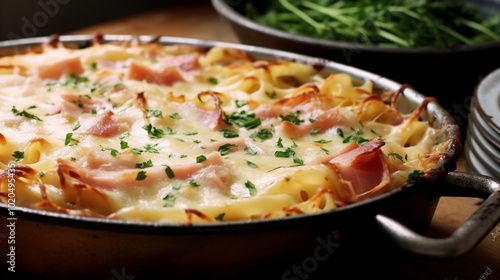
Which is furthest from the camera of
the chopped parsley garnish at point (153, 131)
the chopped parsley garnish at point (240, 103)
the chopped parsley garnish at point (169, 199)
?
the chopped parsley garnish at point (240, 103)

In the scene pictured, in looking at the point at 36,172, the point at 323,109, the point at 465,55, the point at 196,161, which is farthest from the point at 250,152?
the point at 465,55

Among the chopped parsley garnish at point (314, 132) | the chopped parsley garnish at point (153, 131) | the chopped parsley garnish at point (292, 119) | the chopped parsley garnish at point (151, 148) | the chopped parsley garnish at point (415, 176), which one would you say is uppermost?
the chopped parsley garnish at point (153, 131)

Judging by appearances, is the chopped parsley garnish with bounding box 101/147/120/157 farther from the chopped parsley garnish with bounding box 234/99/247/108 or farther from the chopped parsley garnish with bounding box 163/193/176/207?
the chopped parsley garnish with bounding box 234/99/247/108

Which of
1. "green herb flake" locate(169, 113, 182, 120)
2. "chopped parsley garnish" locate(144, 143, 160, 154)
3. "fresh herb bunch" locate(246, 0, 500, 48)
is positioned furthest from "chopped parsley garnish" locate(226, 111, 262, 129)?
"fresh herb bunch" locate(246, 0, 500, 48)

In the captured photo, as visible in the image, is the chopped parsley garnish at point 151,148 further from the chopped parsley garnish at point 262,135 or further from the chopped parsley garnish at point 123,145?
the chopped parsley garnish at point 262,135

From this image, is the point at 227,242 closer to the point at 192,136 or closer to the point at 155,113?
the point at 192,136

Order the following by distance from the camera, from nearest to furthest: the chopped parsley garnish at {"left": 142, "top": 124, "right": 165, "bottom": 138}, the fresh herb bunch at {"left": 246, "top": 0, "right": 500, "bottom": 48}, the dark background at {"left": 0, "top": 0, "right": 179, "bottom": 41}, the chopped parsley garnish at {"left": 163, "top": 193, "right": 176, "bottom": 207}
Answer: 1. the chopped parsley garnish at {"left": 163, "top": 193, "right": 176, "bottom": 207}
2. the chopped parsley garnish at {"left": 142, "top": 124, "right": 165, "bottom": 138}
3. the fresh herb bunch at {"left": 246, "top": 0, "right": 500, "bottom": 48}
4. the dark background at {"left": 0, "top": 0, "right": 179, "bottom": 41}

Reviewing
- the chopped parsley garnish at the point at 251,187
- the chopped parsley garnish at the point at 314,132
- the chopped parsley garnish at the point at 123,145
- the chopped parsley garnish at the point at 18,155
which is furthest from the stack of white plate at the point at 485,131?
the chopped parsley garnish at the point at 18,155

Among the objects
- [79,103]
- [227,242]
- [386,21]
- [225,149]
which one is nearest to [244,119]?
[225,149]
